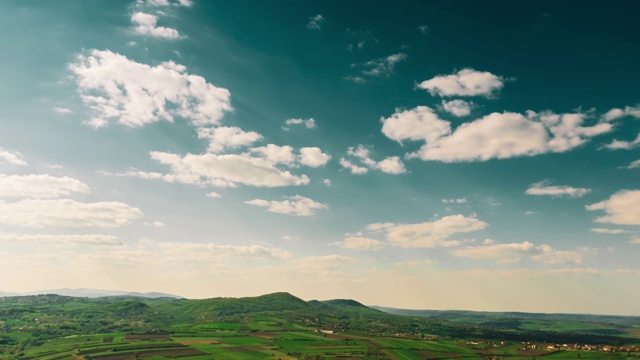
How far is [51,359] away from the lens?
198m

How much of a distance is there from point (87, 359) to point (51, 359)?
18362 millimetres

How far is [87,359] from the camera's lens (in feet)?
645
